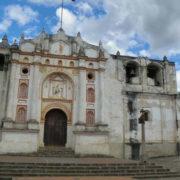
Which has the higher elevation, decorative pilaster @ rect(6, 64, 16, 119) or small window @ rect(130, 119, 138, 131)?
decorative pilaster @ rect(6, 64, 16, 119)

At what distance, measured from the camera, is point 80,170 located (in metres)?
13.4

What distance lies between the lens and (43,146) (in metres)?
20.3

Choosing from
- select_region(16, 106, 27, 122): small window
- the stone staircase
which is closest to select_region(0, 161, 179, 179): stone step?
the stone staircase

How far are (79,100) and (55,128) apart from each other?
8.81 ft

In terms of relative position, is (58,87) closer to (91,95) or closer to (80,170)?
(91,95)

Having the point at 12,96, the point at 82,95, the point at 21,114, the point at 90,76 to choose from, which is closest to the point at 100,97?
A: the point at 82,95

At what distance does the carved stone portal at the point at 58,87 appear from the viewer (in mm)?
21625

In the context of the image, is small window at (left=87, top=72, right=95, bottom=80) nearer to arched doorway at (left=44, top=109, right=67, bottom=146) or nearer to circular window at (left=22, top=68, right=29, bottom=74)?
arched doorway at (left=44, top=109, right=67, bottom=146)

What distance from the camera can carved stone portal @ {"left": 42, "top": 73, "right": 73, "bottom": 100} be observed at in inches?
851

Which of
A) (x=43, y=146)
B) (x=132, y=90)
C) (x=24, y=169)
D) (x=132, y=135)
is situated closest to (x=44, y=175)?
(x=24, y=169)

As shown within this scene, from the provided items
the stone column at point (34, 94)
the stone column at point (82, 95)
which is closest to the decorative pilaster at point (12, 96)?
the stone column at point (34, 94)

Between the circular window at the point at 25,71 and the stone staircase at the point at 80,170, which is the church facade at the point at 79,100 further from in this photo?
the stone staircase at the point at 80,170

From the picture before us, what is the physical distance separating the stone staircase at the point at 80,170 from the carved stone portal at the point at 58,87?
28.0 feet

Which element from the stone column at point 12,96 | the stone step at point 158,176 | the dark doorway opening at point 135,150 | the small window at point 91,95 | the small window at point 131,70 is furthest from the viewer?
the small window at point 131,70
